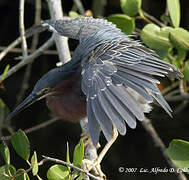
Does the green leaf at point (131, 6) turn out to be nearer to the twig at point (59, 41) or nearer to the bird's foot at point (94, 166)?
the twig at point (59, 41)

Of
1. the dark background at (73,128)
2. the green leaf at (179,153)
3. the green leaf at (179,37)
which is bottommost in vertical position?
the dark background at (73,128)

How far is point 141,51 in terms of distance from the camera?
9.13ft

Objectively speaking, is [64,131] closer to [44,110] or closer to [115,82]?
[44,110]

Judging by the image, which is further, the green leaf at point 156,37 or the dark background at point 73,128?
the dark background at point 73,128

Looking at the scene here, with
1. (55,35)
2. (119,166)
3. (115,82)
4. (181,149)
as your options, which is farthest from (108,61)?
(119,166)

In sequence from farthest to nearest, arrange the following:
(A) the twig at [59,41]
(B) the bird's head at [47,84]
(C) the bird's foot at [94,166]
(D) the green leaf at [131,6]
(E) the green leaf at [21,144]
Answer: (A) the twig at [59,41], (D) the green leaf at [131,6], (B) the bird's head at [47,84], (C) the bird's foot at [94,166], (E) the green leaf at [21,144]

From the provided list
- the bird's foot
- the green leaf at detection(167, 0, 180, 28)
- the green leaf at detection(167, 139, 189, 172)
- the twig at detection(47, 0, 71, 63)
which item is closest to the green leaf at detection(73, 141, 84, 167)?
the green leaf at detection(167, 139, 189, 172)

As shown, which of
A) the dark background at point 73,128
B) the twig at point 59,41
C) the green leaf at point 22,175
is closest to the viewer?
the green leaf at point 22,175

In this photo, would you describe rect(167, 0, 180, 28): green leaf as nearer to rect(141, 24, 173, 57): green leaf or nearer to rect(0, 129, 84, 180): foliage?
rect(141, 24, 173, 57): green leaf

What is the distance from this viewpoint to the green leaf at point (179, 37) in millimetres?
2682

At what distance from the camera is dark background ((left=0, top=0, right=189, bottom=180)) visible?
475 cm

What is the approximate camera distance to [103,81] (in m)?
2.36

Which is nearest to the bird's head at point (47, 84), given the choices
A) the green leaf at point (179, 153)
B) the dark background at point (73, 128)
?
the green leaf at point (179, 153)

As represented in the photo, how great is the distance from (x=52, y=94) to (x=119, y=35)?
2.29 ft
